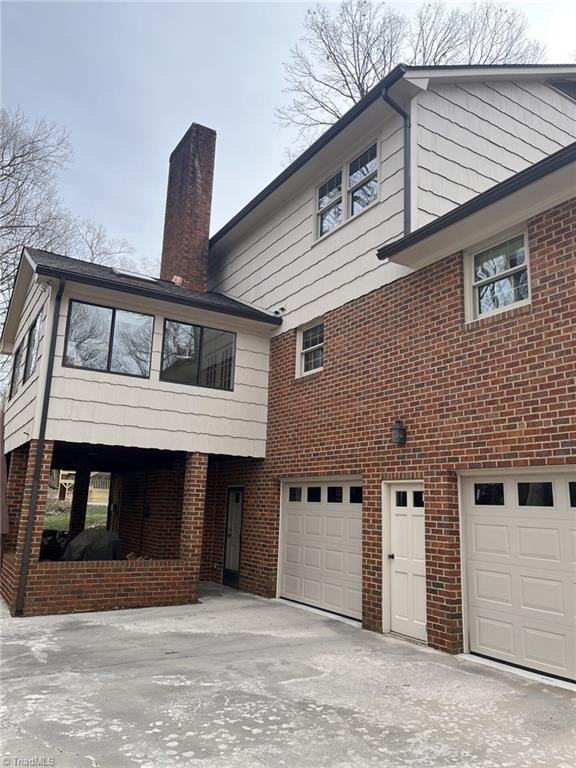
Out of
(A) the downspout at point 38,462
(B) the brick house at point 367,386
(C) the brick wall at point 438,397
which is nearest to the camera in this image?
(C) the brick wall at point 438,397

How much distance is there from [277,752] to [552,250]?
5129 mm

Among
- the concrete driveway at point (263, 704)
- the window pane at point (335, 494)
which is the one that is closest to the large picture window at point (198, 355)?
the window pane at point (335, 494)

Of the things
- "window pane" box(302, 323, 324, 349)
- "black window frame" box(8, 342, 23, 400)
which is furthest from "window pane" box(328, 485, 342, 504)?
"black window frame" box(8, 342, 23, 400)

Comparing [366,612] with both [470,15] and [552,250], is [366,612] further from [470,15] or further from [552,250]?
[470,15]

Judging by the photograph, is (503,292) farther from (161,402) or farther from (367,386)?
(161,402)

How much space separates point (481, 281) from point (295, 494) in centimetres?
502

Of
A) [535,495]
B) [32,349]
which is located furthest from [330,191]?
[535,495]

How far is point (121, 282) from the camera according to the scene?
28.6 ft

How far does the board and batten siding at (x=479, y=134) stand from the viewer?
769cm

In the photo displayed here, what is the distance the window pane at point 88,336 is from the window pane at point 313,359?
3.47 m

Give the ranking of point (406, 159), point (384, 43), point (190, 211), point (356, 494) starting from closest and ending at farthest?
point (406, 159) → point (356, 494) → point (190, 211) → point (384, 43)

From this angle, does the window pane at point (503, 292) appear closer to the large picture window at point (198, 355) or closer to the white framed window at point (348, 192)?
the white framed window at point (348, 192)

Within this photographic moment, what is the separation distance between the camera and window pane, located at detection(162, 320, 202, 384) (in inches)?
370

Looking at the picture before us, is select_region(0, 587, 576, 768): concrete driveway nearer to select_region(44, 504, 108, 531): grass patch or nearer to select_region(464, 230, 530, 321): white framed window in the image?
select_region(464, 230, 530, 321): white framed window
